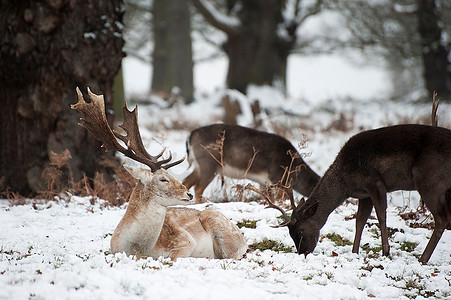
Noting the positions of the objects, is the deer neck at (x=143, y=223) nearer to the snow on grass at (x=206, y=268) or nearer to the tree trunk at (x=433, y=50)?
the snow on grass at (x=206, y=268)

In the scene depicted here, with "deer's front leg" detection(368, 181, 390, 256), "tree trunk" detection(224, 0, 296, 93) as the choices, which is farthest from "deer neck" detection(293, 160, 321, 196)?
Answer: "tree trunk" detection(224, 0, 296, 93)

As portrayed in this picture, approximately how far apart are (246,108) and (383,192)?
22.7 feet

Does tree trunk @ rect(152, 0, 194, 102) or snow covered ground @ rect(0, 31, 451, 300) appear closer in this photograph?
snow covered ground @ rect(0, 31, 451, 300)

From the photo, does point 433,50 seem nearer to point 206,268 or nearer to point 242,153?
point 242,153

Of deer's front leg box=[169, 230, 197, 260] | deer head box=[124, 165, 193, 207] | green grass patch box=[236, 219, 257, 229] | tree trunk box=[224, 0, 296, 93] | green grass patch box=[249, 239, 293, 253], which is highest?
tree trunk box=[224, 0, 296, 93]

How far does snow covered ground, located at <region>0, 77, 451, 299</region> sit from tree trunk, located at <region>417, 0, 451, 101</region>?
32.2ft

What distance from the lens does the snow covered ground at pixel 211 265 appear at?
142 inches

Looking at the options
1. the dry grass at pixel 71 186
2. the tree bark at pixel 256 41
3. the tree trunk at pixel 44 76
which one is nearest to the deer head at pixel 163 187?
the dry grass at pixel 71 186

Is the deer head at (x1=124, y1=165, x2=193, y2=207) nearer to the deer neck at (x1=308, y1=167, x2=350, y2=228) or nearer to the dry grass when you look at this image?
the deer neck at (x1=308, y1=167, x2=350, y2=228)

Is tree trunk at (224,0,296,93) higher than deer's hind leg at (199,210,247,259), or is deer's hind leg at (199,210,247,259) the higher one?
tree trunk at (224,0,296,93)

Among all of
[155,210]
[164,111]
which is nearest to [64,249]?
[155,210]

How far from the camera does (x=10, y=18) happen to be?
7309mm

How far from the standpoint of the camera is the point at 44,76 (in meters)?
7.41

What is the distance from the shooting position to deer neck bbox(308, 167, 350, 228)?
5473mm
